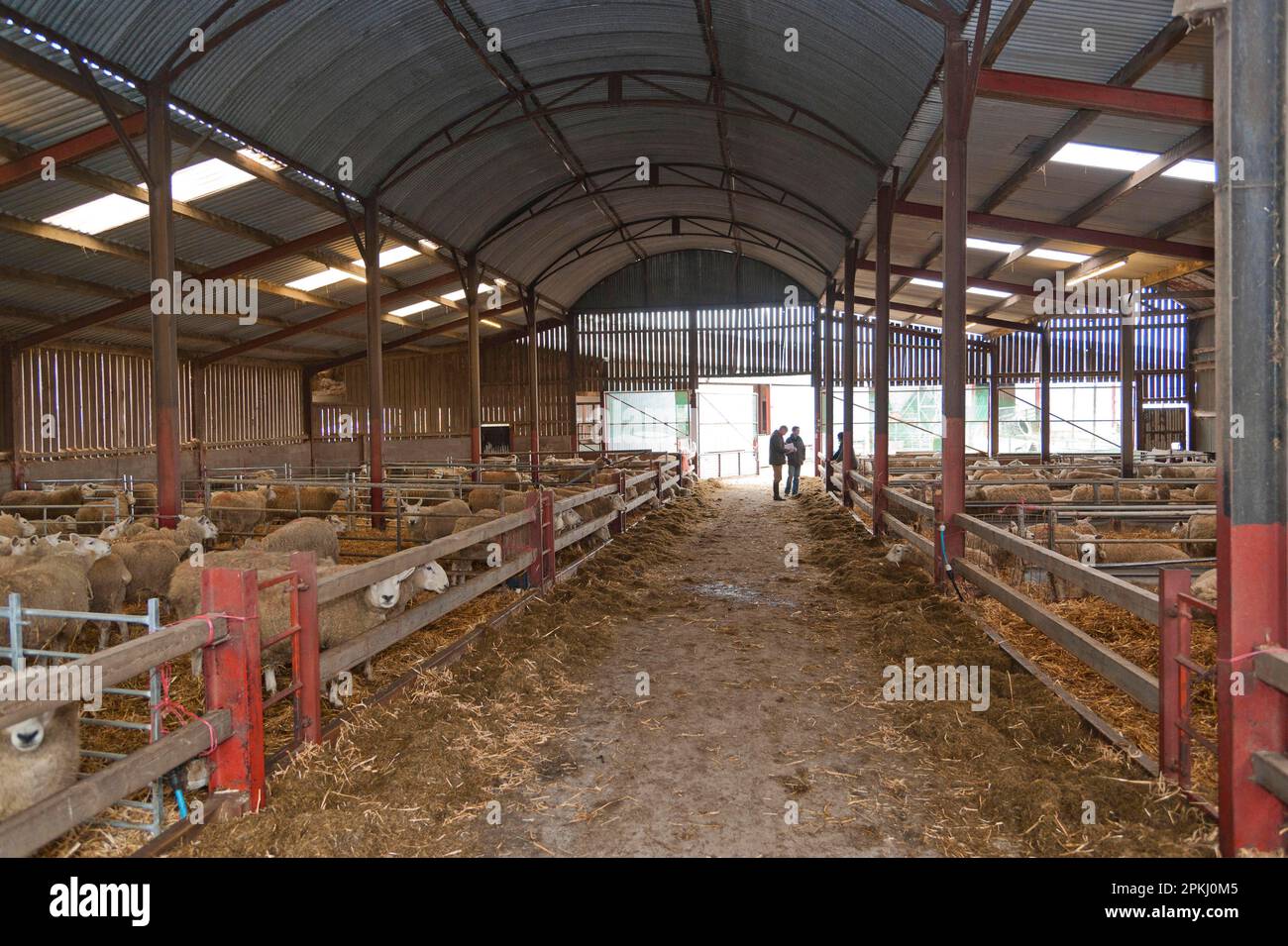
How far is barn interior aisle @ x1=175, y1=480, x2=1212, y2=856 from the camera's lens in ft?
12.9

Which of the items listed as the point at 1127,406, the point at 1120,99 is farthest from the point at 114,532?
the point at 1127,406

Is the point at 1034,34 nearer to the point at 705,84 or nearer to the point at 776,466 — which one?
the point at 705,84

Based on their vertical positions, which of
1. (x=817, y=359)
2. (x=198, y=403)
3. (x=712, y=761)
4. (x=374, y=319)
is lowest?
(x=712, y=761)

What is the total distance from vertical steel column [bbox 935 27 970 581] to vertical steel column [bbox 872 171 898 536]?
445cm

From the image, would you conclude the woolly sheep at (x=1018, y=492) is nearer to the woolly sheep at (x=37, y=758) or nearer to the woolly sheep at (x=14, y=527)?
the woolly sheep at (x=37, y=758)

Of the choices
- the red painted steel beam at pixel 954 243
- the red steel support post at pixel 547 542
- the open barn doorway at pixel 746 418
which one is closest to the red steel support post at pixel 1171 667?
the red painted steel beam at pixel 954 243

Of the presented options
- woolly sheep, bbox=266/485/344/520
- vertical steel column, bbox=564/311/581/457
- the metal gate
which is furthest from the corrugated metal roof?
the metal gate

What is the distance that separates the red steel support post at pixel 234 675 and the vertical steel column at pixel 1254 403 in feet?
13.6

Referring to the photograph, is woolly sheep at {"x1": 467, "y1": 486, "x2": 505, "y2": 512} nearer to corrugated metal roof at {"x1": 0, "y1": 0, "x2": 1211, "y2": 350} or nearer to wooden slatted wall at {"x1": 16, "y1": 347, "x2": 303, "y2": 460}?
corrugated metal roof at {"x1": 0, "y1": 0, "x2": 1211, "y2": 350}

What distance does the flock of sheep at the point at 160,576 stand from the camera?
3.83m

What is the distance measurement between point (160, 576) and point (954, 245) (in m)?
8.82

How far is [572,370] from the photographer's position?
33656 mm

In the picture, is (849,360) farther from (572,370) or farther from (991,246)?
(572,370)

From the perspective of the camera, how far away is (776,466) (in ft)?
76.0
